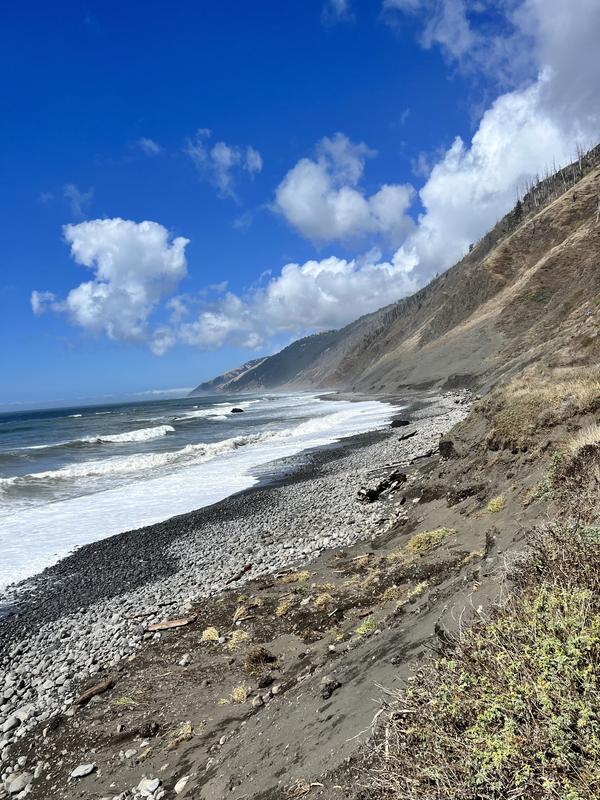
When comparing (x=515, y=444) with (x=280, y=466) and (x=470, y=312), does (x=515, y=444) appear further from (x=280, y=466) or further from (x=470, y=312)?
(x=470, y=312)

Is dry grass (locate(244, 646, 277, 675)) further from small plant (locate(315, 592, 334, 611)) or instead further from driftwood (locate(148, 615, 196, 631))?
driftwood (locate(148, 615, 196, 631))

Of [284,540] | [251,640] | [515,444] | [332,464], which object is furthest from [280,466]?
[251,640]

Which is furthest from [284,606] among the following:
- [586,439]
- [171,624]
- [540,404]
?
[540,404]

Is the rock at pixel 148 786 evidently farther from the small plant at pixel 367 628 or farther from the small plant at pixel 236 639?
the small plant at pixel 367 628

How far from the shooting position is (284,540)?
520 inches

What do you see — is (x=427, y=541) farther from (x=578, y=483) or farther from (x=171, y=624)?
(x=171, y=624)

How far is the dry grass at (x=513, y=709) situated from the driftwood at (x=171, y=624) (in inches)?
265

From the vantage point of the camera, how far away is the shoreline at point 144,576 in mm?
8272

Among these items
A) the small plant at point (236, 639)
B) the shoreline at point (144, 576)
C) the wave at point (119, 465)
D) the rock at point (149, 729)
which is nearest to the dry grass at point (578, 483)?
the shoreline at point (144, 576)

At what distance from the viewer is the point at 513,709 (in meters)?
2.69

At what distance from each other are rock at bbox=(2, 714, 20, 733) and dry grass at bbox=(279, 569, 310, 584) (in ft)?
17.1

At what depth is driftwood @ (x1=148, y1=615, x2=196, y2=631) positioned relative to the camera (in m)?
9.12

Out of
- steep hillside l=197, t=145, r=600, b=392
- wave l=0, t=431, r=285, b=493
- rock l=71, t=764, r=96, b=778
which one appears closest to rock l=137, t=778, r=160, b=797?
rock l=71, t=764, r=96, b=778

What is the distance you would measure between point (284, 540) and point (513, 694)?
1088 centimetres
